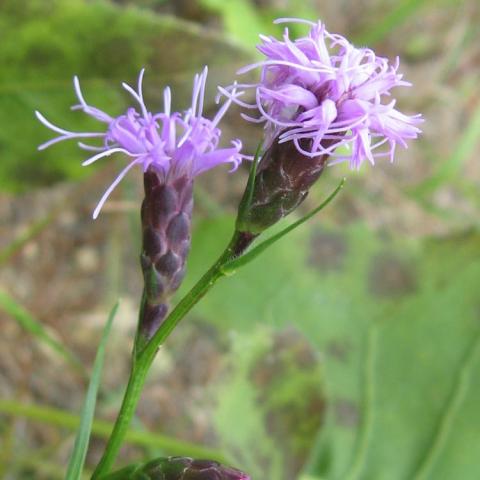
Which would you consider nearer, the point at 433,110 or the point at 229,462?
the point at 229,462

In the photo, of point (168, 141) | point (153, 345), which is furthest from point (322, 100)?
point (153, 345)

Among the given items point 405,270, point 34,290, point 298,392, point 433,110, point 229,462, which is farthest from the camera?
point 433,110

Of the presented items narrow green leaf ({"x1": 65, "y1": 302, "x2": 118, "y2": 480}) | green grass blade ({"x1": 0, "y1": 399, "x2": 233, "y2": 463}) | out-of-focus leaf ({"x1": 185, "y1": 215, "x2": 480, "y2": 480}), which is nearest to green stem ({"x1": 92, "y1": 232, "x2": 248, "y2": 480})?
narrow green leaf ({"x1": 65, "y1": 302, "x2": 118, "y2": 480})

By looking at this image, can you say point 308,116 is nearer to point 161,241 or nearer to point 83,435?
point 161,241

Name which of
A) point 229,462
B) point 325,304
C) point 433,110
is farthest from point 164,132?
point 433,110

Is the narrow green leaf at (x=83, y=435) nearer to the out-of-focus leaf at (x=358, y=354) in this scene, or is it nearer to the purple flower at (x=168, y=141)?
the purple flower at (x=168, y=141)

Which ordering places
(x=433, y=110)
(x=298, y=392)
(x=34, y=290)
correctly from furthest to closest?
(x=433, y=110) → (x=34, y=290) → (x=298, y=392)

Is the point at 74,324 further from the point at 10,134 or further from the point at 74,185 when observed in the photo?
the point at 10,134

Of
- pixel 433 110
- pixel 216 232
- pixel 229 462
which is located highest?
pixel 433 110
